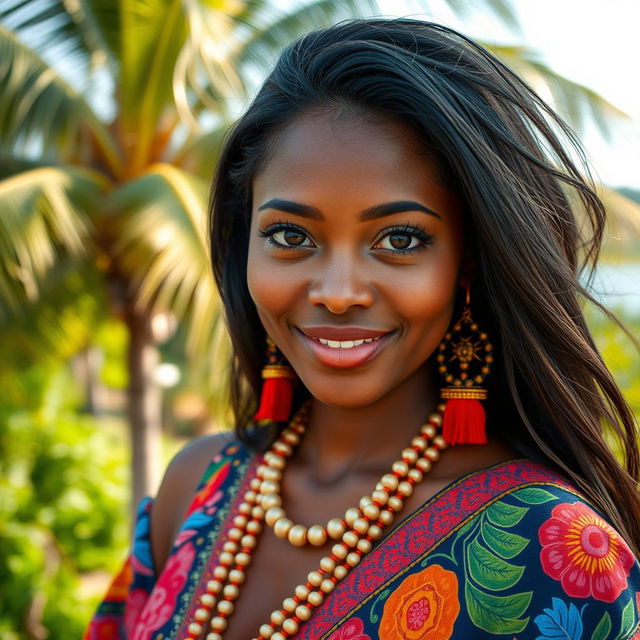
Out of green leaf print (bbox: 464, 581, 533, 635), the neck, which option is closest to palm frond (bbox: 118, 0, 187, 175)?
the neck

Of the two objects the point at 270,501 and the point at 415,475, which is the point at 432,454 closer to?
the point at 415,475

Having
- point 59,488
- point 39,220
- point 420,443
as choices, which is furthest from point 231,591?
point 59,488

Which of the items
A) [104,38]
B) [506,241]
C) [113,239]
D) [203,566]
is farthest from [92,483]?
[506,241]

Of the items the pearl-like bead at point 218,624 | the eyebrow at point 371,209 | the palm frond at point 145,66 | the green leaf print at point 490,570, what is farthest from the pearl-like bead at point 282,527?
the palm frond at point 145,66

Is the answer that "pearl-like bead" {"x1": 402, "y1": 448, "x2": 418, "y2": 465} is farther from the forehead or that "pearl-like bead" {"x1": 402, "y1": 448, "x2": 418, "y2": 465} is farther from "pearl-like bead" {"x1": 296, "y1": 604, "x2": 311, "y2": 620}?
the forehead

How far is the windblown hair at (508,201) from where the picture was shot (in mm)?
1684

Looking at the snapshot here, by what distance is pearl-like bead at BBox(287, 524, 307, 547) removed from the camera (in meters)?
1.87

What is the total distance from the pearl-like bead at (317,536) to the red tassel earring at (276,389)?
35cm

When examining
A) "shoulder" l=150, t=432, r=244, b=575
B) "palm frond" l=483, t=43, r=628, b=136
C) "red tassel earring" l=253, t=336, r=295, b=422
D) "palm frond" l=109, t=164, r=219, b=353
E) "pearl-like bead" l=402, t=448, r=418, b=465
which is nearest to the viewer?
"pearl-like bead" l=402, t=448, r=418, b=465

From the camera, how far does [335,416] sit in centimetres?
203

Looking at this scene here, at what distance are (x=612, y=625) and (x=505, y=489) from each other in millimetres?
312

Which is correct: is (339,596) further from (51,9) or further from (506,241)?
(51,9)

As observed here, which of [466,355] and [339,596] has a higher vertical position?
[466,355]

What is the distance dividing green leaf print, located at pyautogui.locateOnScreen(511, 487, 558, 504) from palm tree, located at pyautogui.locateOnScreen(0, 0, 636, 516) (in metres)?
4.73
